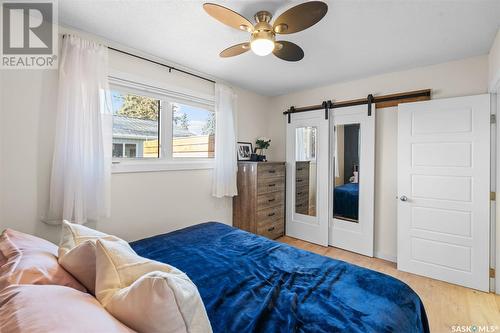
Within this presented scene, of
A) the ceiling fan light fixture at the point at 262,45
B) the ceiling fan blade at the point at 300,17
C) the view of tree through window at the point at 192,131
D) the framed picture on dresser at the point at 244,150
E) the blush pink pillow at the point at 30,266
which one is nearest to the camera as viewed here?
the blush pink pillow at the point at 30,266

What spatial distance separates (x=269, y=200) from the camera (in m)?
3.50

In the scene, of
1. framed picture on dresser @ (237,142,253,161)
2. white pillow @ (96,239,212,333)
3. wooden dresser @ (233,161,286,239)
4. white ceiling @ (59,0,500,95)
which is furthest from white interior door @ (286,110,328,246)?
white pillow @ (96,239,212,333)

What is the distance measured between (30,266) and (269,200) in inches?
112

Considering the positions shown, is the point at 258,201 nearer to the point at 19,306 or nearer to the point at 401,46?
the point at 401,46

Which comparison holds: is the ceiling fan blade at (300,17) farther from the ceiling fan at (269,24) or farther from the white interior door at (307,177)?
the white interior door at (307,177)

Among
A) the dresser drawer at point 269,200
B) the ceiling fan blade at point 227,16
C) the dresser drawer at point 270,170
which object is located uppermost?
the ceiling fan blade at point 227,16

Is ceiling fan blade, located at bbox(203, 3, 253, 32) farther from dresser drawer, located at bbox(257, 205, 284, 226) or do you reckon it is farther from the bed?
the bed

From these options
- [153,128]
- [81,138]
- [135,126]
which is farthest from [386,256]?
[81,138]

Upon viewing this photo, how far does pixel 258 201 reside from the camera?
3.30 metres

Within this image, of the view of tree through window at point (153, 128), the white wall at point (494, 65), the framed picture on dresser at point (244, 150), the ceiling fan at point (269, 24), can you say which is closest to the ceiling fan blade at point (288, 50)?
Result: the ceiling fan at point (269, 24)

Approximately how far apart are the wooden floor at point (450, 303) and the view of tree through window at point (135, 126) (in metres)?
3.04

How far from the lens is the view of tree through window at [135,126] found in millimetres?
2393

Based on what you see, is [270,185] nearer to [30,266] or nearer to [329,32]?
[329,32]

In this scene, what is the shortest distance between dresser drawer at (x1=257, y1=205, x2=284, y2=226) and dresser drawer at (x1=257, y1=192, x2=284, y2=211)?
0.06 metres
